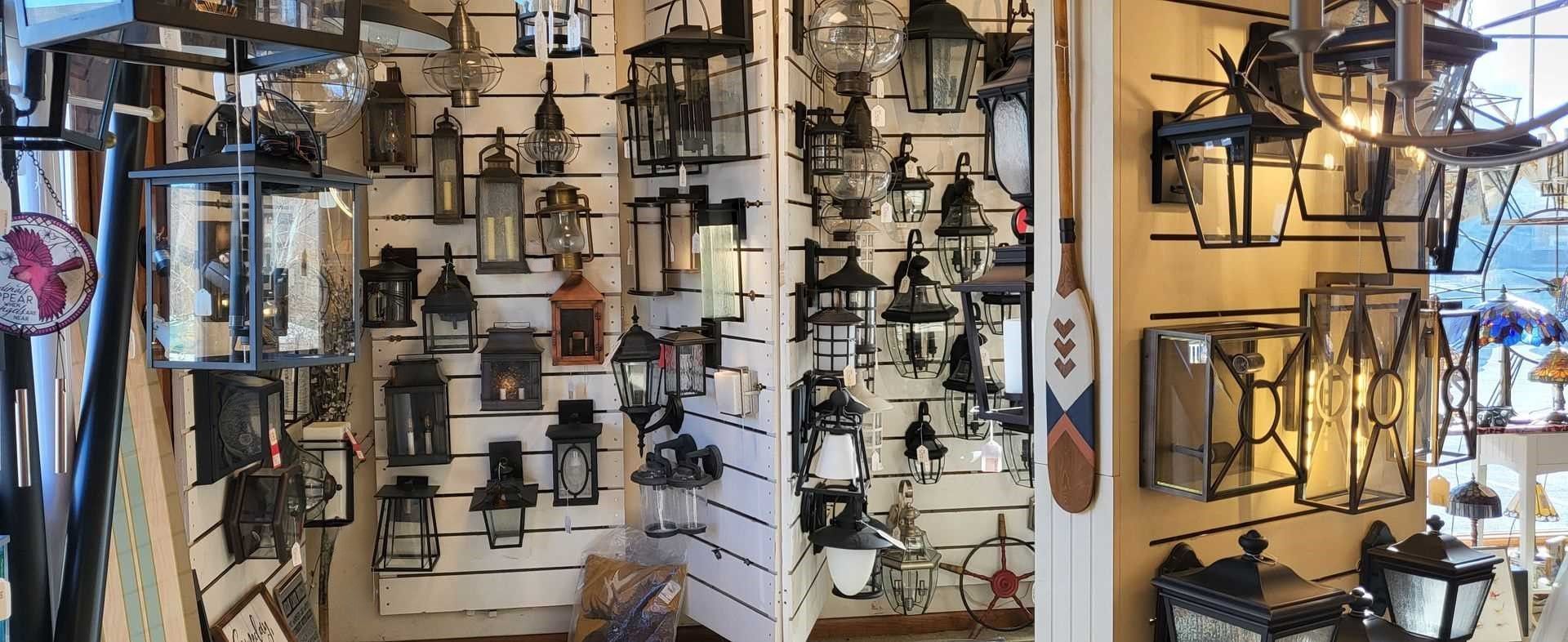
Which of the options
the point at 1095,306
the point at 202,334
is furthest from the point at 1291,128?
the point at 202,334

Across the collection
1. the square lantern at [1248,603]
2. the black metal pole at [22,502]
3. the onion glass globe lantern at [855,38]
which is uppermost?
the onion glass globe lantern at [855,38]

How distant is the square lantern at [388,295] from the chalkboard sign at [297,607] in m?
1.00

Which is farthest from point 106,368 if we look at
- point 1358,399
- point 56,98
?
point 1358,399

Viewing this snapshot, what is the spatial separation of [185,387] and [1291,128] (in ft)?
9.45

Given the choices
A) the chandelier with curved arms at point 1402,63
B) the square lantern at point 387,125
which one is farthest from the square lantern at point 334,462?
the chandelier with curved arms at point 1402,63

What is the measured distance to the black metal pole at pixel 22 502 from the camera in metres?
1.95

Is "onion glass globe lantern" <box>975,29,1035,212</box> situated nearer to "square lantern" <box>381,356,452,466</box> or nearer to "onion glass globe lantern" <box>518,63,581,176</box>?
"onion glass globe lantern" <box>518,63,581,176</box>

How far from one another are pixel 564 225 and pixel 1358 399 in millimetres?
2903

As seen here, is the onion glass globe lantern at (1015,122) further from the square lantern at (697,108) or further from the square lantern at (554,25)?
the square lantern at (697,108)

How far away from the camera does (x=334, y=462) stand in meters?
3.95

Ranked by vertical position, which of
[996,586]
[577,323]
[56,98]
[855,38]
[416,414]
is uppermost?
[855,38]

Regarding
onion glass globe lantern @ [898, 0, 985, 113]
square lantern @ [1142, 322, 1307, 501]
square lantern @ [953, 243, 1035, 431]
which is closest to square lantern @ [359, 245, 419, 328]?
onion glass globe lantern @ [898, 0, 985, 113]

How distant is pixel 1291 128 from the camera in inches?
84.3

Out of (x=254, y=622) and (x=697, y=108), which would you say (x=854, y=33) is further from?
(x=254, y=622)
